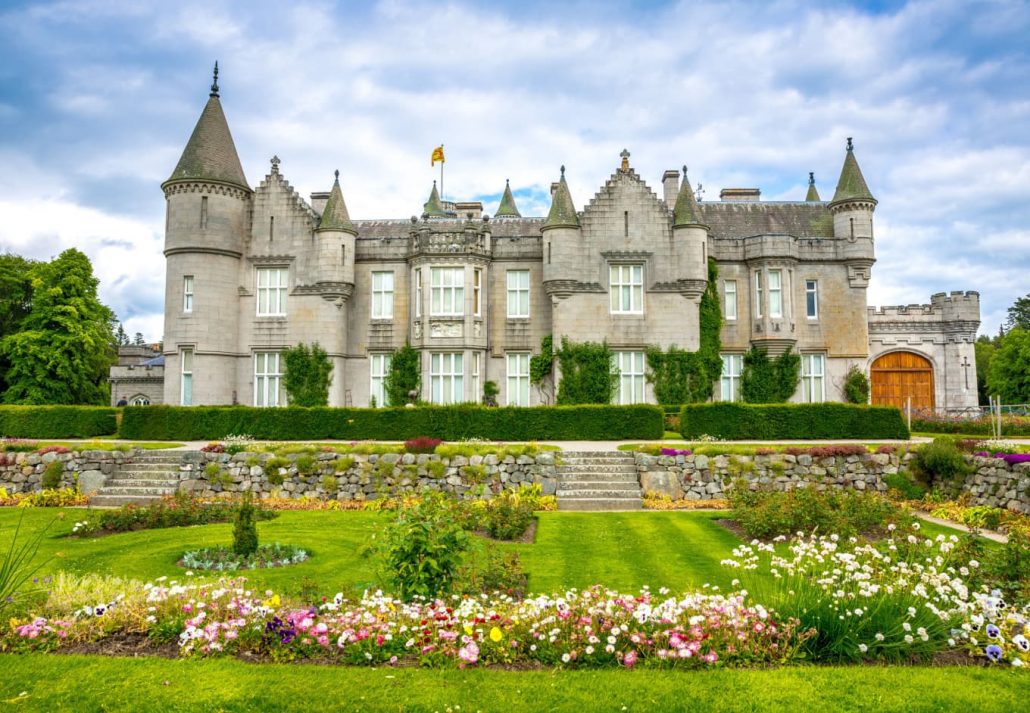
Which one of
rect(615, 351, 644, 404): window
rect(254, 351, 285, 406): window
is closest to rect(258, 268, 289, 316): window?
rect(254, 351, 285, 406): window

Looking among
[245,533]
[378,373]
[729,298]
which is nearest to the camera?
[245,533]

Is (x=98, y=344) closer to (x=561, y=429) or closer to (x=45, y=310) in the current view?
(x=45, y=310)

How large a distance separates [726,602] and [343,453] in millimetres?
13820

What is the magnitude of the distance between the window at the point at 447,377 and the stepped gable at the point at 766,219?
14802 millimetres

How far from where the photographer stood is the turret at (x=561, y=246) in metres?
30.5

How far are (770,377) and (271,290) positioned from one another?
24603 mm

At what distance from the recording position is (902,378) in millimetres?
35938

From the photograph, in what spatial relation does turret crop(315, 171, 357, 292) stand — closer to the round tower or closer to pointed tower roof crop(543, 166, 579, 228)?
the round tower

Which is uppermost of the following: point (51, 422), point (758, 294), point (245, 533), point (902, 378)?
point (758, 294)

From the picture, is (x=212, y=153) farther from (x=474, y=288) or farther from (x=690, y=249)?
(x=690, y=249)

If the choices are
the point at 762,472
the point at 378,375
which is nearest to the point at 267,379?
the point at 378,375

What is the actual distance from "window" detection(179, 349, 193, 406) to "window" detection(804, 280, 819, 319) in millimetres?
29811

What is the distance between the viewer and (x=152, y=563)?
11305 millimetres

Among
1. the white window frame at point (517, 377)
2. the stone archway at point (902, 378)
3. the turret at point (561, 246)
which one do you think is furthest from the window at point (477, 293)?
the stone archway at point (902, 378)
